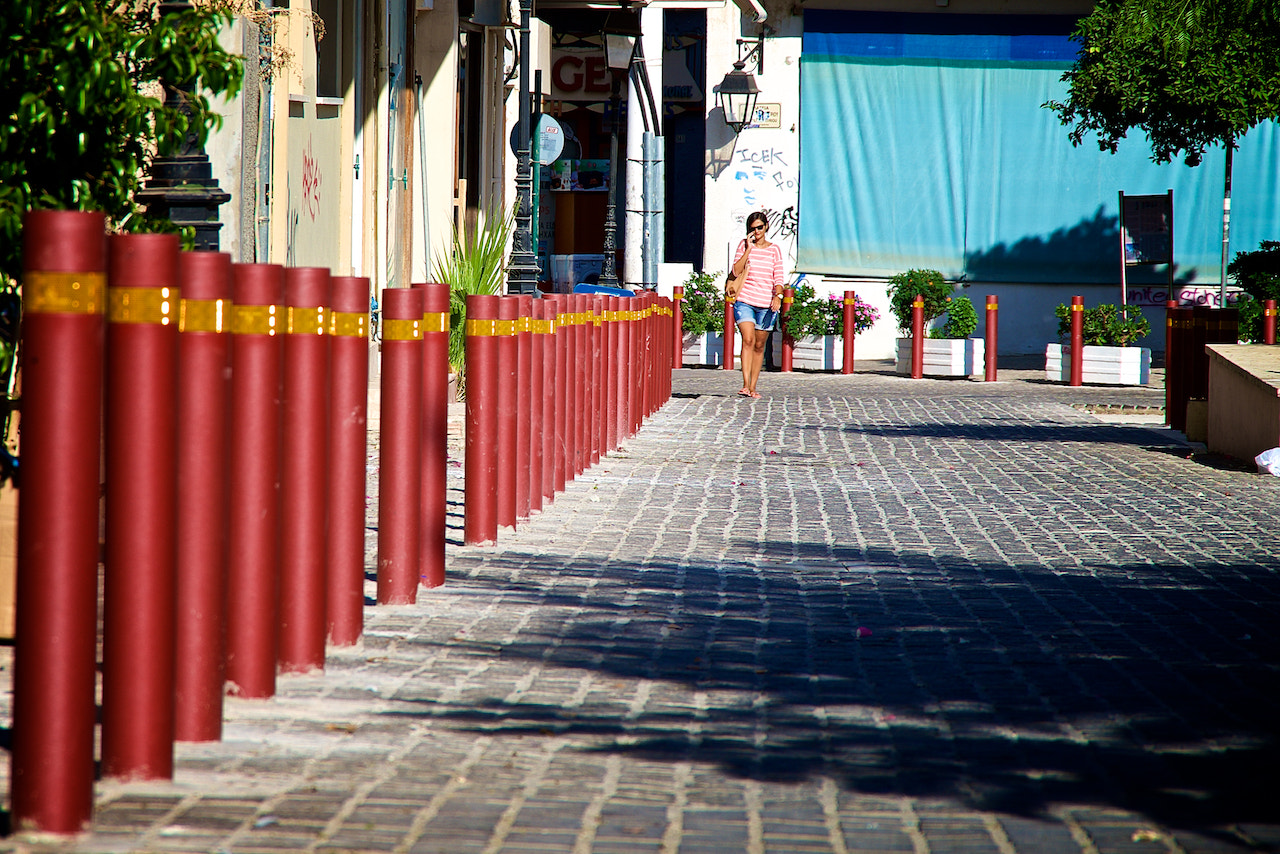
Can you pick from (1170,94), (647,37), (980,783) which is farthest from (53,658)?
(647,37)

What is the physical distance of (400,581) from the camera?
5.66 meters

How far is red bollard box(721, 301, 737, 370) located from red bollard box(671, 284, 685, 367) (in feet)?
2.48

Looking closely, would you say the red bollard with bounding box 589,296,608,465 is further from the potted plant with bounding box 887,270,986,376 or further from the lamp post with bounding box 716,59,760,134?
the lamp post with bounding box 716,59,760,134

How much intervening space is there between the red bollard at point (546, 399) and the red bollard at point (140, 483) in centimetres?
473

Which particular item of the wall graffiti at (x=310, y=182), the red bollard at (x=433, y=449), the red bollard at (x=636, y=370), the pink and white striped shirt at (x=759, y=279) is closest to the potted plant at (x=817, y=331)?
the pink and white striped shirt at (x=759, y=279)

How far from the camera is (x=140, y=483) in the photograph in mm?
3299

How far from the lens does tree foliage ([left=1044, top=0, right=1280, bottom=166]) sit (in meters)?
12.8

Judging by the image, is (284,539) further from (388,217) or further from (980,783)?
(388,217)

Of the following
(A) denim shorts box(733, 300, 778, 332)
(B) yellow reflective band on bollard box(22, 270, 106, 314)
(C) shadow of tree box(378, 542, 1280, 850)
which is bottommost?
(C) shadow of tree box(378, 542, 1280, 850)

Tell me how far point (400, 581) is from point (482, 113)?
1641 cm

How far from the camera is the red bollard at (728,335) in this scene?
24.5 m

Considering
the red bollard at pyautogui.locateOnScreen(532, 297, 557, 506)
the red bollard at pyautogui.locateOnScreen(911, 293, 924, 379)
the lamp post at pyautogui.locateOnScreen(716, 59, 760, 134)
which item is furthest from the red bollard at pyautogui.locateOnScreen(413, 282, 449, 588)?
the lamp post at pyautogui.locateOnScreen(716, 59, 760, 134)

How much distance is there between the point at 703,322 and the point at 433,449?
64.3 ft

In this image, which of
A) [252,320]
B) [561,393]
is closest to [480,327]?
[561,393]
